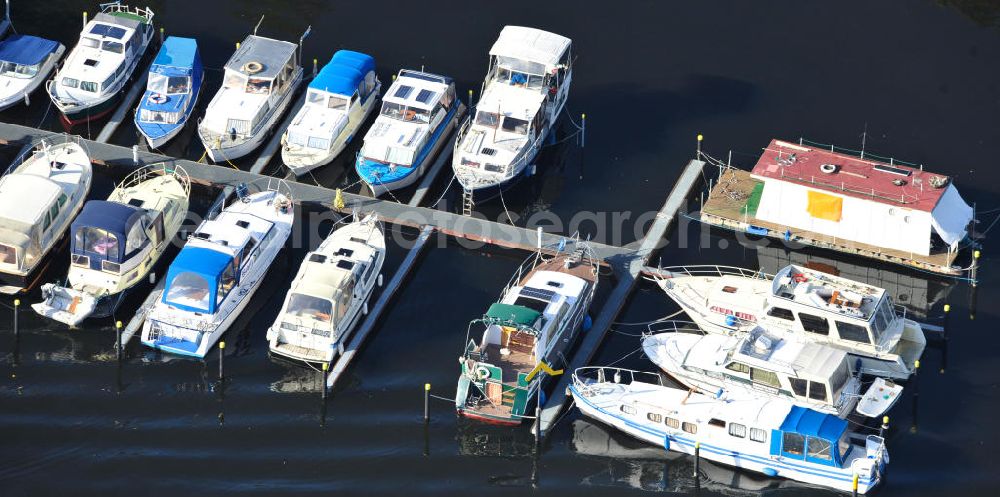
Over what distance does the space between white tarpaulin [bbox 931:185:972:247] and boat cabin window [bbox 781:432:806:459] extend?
513 inches

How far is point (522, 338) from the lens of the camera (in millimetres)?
66125

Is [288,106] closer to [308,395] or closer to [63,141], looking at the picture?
[63,141]

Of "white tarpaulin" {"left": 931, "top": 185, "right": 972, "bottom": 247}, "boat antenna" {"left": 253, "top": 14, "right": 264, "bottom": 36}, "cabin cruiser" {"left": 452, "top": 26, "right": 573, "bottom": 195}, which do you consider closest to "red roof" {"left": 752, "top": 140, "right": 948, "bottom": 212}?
"white tarpaulin" {"left": 931, "top": 185, "right": 972, "bottom": 247}

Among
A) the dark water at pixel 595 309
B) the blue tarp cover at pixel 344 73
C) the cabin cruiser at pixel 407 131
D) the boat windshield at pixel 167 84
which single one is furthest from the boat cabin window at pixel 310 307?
the boat windshield at pixel 167 84

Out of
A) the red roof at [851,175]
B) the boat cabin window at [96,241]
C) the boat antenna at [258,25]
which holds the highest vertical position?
the boat antenna at [258,25]

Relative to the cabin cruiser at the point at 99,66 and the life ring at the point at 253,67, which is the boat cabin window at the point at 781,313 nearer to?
the life ring at the point at 253,67

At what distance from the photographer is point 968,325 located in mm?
69188

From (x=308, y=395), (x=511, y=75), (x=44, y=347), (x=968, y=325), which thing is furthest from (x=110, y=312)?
(x=968, y=325)

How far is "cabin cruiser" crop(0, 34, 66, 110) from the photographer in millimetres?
78062

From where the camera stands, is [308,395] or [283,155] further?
[283,155]

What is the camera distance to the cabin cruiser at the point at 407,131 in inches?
2923

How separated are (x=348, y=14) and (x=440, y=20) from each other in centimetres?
425

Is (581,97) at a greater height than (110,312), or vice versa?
(581,97)

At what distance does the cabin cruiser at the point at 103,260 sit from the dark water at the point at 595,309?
3.67 feet
